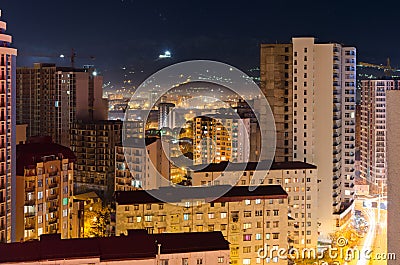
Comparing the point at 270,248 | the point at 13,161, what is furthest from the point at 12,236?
the point at 270,248

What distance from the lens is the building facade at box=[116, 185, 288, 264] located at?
5336 millimetres

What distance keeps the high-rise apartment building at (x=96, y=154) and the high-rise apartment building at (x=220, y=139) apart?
1448mm

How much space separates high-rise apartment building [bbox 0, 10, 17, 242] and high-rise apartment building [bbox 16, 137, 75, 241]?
0.26 metres

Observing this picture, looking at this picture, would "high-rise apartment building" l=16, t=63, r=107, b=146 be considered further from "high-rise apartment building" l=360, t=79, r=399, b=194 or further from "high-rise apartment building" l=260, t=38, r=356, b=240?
"high-rise apartment building" l=360, t=79, r=399, b=194

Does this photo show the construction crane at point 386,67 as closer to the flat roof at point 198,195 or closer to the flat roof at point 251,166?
the flat roof at point 251,166

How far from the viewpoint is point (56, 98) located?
1153cm

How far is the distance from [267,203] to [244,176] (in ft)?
4.05

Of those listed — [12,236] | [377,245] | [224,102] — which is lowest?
[377,245]

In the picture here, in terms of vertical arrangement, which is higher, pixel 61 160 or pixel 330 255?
pixel 61 160

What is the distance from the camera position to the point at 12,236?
5.22 meters

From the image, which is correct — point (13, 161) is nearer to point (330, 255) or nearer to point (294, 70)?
point (330, 255)

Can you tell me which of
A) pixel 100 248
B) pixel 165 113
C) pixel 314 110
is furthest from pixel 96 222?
pixel 100 248

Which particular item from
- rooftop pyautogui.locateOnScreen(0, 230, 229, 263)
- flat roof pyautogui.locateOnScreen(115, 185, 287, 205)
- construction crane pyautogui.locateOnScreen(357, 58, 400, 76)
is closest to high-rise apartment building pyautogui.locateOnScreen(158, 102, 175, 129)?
construction crane pyautogui.locateOnScreen(357, 58, 400, 76)

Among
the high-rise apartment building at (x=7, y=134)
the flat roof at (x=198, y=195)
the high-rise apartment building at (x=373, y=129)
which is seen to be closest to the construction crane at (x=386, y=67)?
the high-rise apartment building at (x=373, y=129)
